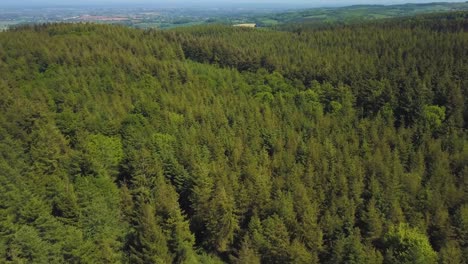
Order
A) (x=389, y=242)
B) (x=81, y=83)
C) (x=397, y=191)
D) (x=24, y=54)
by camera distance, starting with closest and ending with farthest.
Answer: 1. (x=389, y=242)
2. (x=397, y=191)
3. (x=81, y=83)
4. (x=24, y=54)

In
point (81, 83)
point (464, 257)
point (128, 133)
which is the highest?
point (81, 83)

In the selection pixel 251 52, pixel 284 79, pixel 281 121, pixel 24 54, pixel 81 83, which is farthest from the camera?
pixel 251 52

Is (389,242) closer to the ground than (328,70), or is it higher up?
closer to the ground

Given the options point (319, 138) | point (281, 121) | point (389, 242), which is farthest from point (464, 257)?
point (281, 121)

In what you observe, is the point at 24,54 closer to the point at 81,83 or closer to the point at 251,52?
the point at 81,83

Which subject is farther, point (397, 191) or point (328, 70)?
point (328, 70)

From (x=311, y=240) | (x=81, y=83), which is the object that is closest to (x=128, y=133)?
(x=81, y=83)

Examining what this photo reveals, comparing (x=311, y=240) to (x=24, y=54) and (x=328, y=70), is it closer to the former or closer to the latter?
(x=328, y=70)
